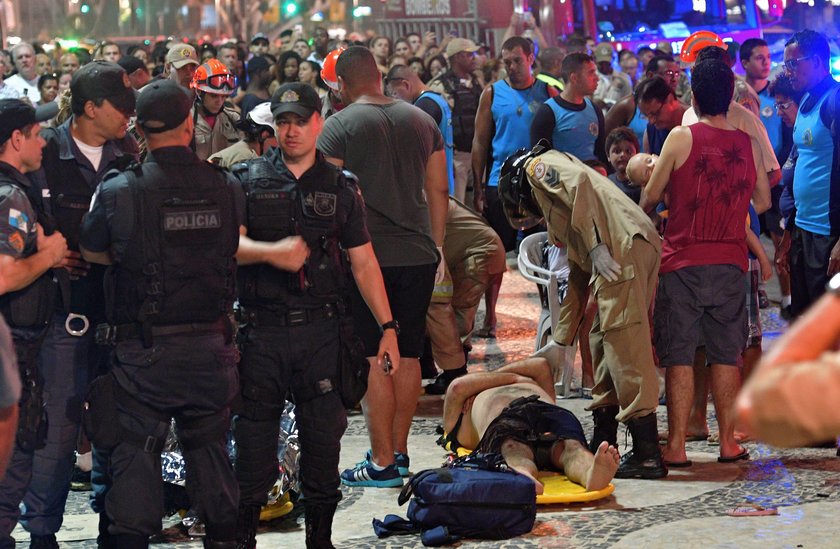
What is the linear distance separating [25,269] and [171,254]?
0.52 m

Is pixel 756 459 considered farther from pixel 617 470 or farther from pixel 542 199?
pixel 542 199

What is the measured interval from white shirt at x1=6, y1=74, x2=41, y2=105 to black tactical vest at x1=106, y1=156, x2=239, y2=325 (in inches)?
416

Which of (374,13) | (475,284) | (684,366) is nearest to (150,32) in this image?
(374,13)

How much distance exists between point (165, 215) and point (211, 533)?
1214 millimetres

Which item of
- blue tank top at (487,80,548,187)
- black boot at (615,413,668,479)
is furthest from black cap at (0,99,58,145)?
blue tank top at (487,80,548,187)

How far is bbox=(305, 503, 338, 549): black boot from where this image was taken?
545cm

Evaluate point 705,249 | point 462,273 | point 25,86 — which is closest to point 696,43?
point 462,273

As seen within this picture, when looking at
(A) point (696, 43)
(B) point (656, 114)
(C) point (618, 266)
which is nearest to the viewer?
(C) point (618, 266)

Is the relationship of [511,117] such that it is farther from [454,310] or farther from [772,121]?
[454,310]

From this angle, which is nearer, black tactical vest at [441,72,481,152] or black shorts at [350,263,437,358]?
black shorts at [350,263,437,358]

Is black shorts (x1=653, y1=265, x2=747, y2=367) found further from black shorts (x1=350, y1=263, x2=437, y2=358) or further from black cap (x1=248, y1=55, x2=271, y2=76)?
black cap (x1=248, y1=55, x2=271, y2=76)

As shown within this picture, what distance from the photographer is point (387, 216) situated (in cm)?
664

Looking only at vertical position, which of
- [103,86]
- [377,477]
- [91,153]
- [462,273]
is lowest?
[377,477]

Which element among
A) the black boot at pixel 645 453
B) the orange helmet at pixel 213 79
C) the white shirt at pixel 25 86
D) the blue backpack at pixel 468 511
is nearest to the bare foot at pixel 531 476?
the blue backpack at pixel 468 511
